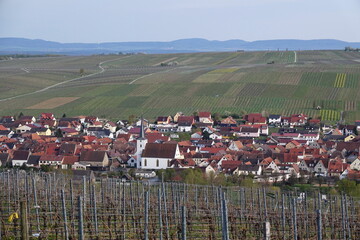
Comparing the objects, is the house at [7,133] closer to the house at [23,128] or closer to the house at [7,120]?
the house at [23,128]

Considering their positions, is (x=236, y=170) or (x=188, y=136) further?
(x=188, y=136)

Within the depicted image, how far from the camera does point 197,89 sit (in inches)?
2549

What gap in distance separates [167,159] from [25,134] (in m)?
12.6

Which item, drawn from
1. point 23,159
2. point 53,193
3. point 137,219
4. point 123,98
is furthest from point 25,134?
point 137,219

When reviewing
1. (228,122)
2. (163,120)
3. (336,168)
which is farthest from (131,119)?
(336,168)

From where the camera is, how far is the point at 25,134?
46.3 meters

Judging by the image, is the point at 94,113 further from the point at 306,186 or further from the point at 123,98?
the point at 306,186

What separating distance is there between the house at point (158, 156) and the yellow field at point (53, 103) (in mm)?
22625

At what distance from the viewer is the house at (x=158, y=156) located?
37562 mm

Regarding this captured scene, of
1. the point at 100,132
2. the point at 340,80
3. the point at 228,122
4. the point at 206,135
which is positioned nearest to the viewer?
the point at 206,135

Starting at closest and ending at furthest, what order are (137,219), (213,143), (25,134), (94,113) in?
(137,219)
(213,143)
(25,134)
(94,113)

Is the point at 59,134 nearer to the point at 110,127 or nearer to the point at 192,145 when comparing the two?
the point at 110,127

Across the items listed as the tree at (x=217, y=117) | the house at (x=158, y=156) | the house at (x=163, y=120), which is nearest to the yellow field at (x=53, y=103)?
the house at (x=163, y=120)

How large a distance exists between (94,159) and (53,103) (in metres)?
24.3
